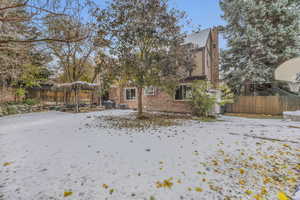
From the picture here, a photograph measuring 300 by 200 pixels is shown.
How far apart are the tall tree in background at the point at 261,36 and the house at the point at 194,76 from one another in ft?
5.02

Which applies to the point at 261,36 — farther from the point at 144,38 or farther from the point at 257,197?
the point at 257,197

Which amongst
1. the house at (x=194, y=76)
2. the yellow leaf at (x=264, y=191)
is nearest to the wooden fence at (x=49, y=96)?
the house at (x=194, y=76)

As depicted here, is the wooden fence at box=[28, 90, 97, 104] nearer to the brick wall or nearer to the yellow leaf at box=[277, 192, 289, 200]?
the brick wall

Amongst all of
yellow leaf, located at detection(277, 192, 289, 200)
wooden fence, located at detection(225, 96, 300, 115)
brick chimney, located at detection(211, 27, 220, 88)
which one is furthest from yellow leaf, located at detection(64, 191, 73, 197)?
brick chimney, located at detection(211, 27, 220, 88)

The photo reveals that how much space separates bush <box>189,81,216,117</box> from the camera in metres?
9.04

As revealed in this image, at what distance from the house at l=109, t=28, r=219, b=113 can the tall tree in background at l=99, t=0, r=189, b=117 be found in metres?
3.43

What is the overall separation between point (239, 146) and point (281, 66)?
11.3 meters

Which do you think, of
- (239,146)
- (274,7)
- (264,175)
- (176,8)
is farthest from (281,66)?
(264,175)

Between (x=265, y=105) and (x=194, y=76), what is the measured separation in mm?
5652

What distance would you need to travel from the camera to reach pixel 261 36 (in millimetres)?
10930

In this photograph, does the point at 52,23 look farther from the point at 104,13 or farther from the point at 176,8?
the point at 176,8

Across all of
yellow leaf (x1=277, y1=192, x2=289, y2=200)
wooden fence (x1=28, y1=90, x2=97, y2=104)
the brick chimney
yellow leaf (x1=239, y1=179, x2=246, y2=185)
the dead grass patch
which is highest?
the brick chimney

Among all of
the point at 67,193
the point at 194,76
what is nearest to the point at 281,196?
the point at 67,193

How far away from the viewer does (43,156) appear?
10.6ft
